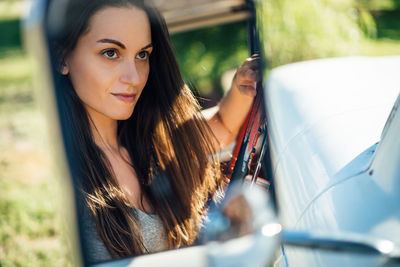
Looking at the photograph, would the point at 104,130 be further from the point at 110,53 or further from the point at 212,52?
the point at 212,52

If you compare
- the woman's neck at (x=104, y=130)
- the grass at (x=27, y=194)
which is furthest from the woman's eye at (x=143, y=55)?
the grass at (x=27, y=194)

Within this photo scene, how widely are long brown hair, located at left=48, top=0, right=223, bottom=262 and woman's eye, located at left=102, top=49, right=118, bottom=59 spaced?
10cm

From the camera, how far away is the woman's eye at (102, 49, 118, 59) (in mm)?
1491

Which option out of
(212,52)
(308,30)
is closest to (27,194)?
(212,52)

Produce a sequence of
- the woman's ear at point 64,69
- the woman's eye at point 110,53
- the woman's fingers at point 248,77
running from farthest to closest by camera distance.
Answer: the woman's fingers at point 248,77
the woman's eye at point 110,53
the woman's ear at point 64,69

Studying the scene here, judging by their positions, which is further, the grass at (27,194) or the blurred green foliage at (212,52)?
the blurred green foliage at (212,52)

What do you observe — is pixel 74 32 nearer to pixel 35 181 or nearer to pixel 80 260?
pixel 80 260

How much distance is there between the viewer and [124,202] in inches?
62.7

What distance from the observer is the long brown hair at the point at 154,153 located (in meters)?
1.46

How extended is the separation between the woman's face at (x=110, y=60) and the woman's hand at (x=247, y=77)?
0.35m

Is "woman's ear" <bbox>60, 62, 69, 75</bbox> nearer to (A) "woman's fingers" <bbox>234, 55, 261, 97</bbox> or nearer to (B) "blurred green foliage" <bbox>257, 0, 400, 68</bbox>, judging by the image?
(A) "woman's fingers" <bbox>234, 55, 261, 97</bbox>

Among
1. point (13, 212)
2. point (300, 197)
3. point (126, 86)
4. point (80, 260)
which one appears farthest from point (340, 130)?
point (13, 212)

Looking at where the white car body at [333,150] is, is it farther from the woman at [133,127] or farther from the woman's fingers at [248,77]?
the woman at [133,127]

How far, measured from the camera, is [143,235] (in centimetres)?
158
